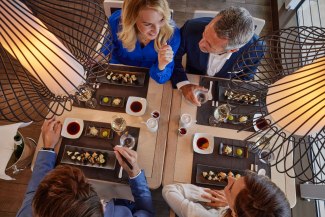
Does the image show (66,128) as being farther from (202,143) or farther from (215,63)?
(215,63)

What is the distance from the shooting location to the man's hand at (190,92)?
6.09 ft

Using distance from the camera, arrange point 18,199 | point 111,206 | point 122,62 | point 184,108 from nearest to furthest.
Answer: point 111,206
point 184,108
point 122,62
point 18,199

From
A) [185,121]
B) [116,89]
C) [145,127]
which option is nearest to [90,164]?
[145,127]

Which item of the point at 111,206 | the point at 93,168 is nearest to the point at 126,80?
the point at 93,168

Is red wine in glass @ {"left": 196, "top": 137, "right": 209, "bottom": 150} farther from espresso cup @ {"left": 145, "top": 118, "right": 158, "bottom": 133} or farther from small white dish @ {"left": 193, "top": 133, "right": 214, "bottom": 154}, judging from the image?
espresso cup @ {"left": 145, "top": 118, "right": 158, "bottom": 133}

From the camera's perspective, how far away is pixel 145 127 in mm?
1796

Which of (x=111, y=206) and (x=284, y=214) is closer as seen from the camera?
(x=284, y=214)

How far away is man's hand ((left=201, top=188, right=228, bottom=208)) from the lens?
163 centimetres

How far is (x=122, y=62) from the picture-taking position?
7.22 ft

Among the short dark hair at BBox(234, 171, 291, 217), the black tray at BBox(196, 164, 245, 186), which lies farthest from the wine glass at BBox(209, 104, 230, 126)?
the short dark hair at BBox(234, 171, 291, 217)

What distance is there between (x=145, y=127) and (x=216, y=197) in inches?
24.3

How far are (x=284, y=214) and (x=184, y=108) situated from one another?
898 millimetres

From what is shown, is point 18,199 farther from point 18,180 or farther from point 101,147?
point 101,147

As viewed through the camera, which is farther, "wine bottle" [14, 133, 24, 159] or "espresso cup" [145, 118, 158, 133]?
"wine bottle" [14, 133, 24, 159]
